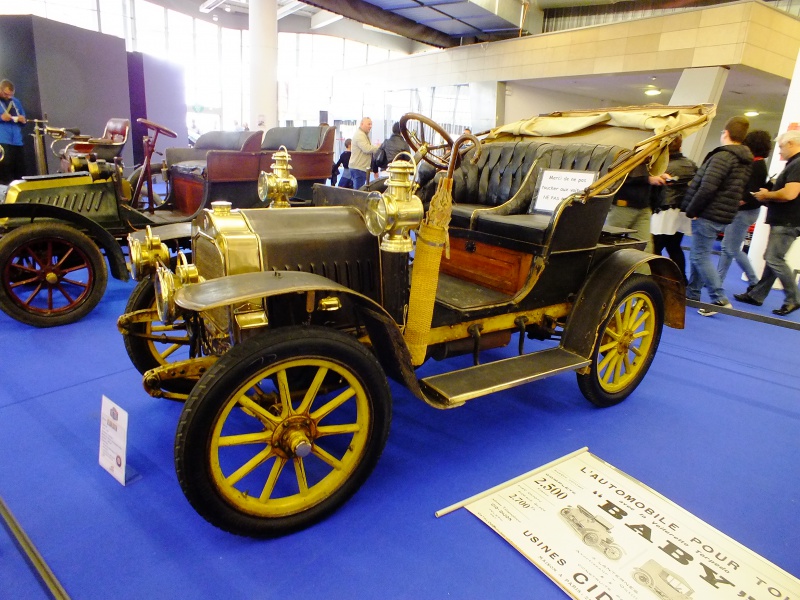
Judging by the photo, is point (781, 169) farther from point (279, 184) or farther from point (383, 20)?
point (383, 20)

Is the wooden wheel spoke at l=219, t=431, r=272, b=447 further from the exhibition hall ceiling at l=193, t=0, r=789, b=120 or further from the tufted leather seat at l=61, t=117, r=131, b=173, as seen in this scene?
the exhibition hall ceiling at l=193, t=0, r=789, b=120

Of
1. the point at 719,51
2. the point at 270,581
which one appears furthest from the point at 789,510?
the point at 719,51

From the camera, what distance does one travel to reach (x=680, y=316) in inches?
115

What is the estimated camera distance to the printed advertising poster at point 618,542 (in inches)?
61.6

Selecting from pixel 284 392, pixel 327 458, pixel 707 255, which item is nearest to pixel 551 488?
pixel 327 458

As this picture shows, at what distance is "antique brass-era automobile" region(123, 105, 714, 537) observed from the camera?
1563mm

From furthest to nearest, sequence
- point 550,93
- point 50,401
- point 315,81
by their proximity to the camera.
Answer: point 315,81 → point 550,93 → point 50,401

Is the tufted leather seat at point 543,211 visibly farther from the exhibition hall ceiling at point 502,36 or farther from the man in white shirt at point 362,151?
the exhibition hall ceiling at point 502,36

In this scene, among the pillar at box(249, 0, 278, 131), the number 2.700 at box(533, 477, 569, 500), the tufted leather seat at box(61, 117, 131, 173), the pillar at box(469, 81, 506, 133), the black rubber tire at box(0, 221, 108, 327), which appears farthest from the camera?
the pillar at box(469, 81, 506, 133)

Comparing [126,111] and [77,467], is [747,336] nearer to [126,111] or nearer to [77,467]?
[77,467]

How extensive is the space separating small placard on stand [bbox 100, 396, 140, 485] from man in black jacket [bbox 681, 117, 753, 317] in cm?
432

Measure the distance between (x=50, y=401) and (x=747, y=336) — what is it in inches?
187

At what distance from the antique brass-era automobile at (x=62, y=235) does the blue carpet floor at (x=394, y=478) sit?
0.28m

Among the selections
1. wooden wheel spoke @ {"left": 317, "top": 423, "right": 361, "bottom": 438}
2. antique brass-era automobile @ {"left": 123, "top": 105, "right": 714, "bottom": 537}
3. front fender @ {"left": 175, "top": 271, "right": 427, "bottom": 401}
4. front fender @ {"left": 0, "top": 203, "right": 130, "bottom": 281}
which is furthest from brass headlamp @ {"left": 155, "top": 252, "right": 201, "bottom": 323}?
front fender @ {"left": 0, "top": 203, "right": 130, "bottom": 281}
